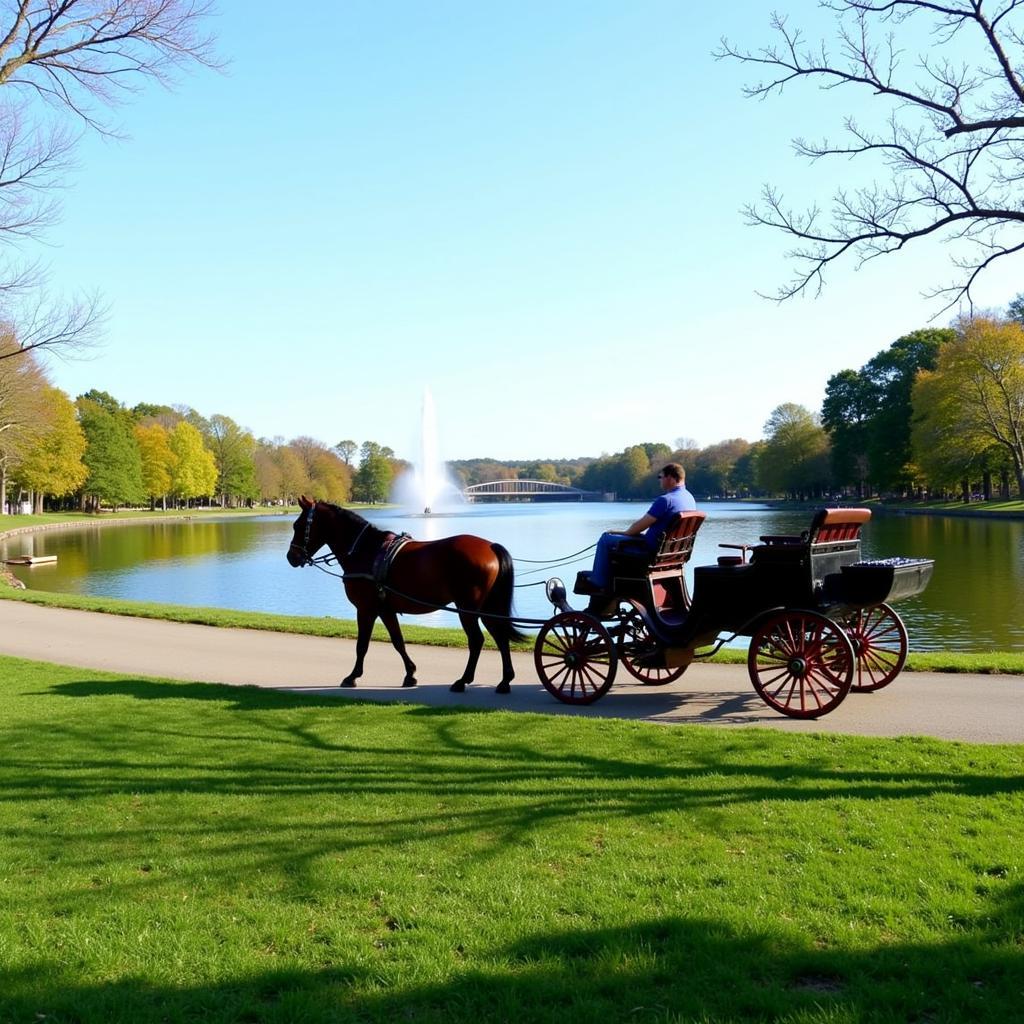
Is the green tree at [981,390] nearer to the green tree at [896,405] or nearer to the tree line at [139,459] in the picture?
the green tree at [896,405]

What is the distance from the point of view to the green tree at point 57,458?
69375 mm

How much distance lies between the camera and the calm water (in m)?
20.4

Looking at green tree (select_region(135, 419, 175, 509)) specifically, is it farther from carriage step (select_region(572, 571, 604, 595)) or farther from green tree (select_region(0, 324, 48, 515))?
carriage step (select_region(572, 571, 604, 595))

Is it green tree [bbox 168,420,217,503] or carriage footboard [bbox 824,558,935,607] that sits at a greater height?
green tree [bbox 168,420,217,503]

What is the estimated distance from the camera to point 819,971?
3707mm

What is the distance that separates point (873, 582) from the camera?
832cm

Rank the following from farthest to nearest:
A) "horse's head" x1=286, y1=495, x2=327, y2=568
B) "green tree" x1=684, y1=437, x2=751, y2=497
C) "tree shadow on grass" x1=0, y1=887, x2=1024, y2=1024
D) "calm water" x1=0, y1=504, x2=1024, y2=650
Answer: "green tree" x1=684, y1=437, x2=751, y2=497
"calm water" x1=0, y1=504, x2=1024, y2=650
"horse's head" x1=286, y1=495, x2=327, y2=568
"tree shadow on grass" x1=0, y1=887, x2=1024, y2=1024

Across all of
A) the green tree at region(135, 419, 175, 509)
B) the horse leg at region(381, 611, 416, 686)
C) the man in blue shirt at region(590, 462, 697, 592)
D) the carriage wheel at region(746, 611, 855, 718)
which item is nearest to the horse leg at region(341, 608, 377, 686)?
the horse leg at region(381, 611, 416, 686)

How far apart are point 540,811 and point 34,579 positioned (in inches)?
1227

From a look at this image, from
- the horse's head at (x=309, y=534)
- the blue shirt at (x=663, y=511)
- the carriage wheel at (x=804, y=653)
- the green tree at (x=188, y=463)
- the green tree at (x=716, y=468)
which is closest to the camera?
the carriage wheel at (x=804, y=653)

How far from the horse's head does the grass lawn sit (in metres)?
3.44

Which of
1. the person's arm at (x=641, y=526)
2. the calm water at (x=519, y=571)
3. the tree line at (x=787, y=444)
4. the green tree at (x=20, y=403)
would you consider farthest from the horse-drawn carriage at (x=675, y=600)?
the green tree at (x=20, y=403)

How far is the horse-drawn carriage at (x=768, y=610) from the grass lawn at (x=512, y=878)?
1191 millimetres

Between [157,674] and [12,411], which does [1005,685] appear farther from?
[12,411]
